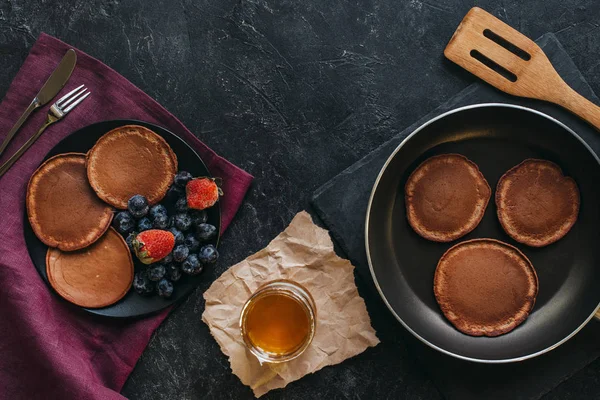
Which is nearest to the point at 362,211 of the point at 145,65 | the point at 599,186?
the point at 599,186

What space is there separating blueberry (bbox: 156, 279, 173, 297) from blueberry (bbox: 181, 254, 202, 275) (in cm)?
6

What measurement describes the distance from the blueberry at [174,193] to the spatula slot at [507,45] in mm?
1092

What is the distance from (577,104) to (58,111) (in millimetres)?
1625

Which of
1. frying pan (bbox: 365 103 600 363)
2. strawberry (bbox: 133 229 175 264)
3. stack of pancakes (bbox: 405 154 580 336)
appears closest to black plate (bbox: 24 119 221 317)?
strawberry (bbox: 133 229 175 264)

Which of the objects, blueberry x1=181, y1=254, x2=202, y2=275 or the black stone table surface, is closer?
blueberry x1=181, y1=254, x2=202, y2=275

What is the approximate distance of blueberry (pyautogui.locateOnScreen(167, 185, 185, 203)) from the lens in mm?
1768

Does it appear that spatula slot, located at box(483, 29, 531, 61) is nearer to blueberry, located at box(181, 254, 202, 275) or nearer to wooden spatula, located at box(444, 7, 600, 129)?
wooden spatula, located at box(444, 7, 600, 129)

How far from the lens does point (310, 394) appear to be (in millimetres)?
1819

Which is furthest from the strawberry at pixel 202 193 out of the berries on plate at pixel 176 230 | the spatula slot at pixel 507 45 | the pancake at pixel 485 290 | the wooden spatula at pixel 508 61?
the spatula slot at pixel 507 45

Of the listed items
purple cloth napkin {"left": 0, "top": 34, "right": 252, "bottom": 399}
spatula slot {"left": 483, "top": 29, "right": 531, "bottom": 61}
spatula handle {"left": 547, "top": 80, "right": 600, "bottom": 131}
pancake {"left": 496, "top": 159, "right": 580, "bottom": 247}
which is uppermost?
spatula slot {"left": 483, "top": 29, "right": 531, "bottom": 61}

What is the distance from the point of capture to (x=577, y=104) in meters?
1.78

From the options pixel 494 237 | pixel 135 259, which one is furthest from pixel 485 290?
pixel 135 259

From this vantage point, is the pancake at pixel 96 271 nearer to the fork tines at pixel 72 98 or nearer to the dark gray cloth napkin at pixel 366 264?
the fork tines at pixel 72 98

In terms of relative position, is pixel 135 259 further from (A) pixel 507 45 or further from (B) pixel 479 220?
(A) pixel 507 45
